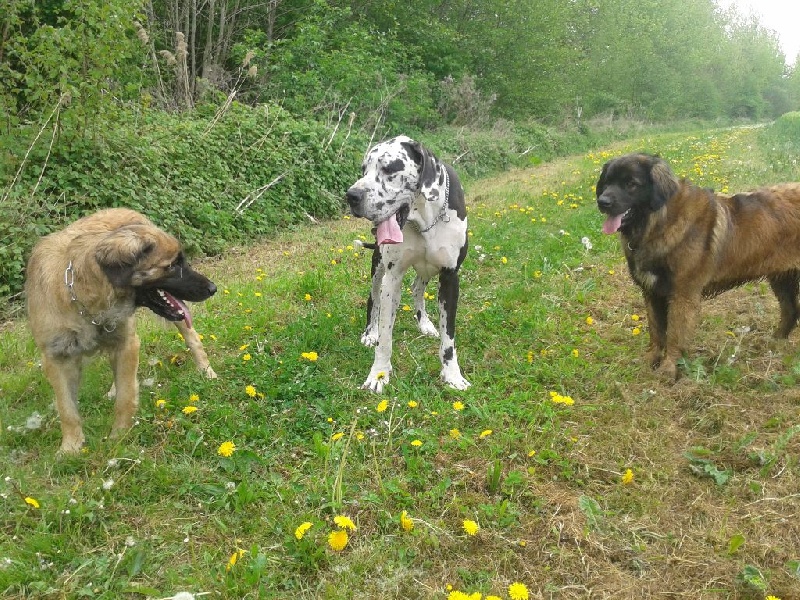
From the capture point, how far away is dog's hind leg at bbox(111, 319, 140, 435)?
3.32 metres

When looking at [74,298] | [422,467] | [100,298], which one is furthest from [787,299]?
[74,298]

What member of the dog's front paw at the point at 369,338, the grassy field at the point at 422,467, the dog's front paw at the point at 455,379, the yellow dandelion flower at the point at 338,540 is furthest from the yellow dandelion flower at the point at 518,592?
the dog's front paw at the point at 369,338

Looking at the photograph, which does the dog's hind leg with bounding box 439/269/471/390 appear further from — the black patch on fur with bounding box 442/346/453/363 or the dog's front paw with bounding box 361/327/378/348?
the dog's front paw with bounding box 361/327/378/348

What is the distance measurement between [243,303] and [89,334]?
2.03 metres

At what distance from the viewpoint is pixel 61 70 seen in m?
6.09

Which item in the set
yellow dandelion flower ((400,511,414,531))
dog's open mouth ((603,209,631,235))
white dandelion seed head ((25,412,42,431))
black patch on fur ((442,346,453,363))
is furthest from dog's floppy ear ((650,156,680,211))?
white dandelion seed head ((25,412,42,431))

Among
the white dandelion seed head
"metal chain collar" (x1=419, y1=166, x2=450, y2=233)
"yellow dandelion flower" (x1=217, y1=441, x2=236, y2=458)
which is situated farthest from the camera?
"metal chain collar" (x1=419, y1=166, x2=450, y2=233)

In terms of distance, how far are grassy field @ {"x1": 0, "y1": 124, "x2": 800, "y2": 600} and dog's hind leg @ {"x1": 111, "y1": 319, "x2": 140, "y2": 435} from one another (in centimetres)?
8

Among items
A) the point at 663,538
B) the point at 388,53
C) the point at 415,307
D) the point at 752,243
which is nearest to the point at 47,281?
the point at 415,307

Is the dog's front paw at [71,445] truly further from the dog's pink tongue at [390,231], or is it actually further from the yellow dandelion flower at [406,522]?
the dog's pink tongue at [390,231]

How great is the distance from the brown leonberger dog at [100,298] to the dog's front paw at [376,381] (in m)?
1.19

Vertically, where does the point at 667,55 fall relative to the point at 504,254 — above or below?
above

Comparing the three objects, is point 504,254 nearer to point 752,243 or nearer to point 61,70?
point 752,243

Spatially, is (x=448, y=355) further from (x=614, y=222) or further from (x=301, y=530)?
(x=301, y=530)
